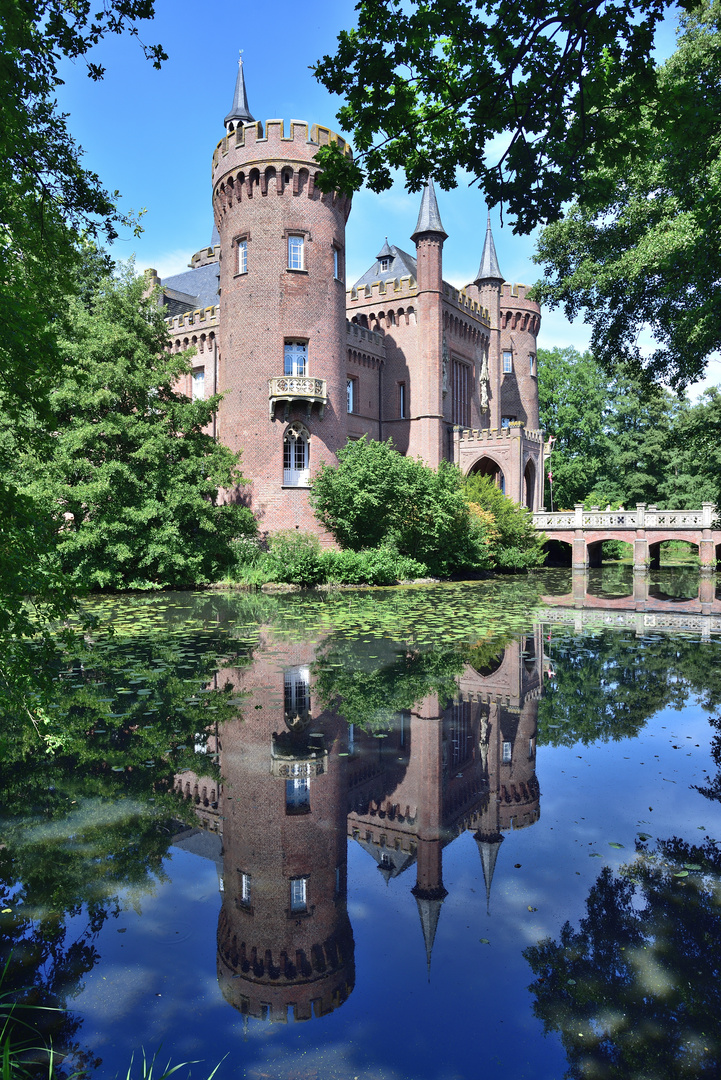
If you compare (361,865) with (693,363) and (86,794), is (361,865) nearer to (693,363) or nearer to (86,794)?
(86,794)

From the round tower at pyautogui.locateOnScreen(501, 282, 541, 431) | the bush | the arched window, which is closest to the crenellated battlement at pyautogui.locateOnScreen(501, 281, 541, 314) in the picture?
the round tower at pyautogui.locateOnScreen(501, 282, 541, 431)

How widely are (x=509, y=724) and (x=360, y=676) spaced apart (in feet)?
8.32

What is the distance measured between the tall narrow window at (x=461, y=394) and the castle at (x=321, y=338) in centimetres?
11

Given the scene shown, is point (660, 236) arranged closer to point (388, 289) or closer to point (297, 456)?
point (297, 456)

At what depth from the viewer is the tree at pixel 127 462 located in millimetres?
18859

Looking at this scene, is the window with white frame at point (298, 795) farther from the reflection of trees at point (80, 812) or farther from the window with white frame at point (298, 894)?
the window with white frame at point (298, 894)

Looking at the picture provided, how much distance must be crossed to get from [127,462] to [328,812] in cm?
1725

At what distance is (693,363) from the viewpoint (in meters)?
14.8

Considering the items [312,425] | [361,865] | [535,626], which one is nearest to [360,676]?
[361,865]

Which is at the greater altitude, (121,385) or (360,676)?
(121,385)

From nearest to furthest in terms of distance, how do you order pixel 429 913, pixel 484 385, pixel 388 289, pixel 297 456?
pixel 429 913
pixel 297 456
pixel 388 289
pixel 484 385

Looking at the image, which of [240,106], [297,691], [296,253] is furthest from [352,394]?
[297,691]

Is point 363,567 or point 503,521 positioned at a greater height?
point 503,521

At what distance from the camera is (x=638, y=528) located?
117 feet
